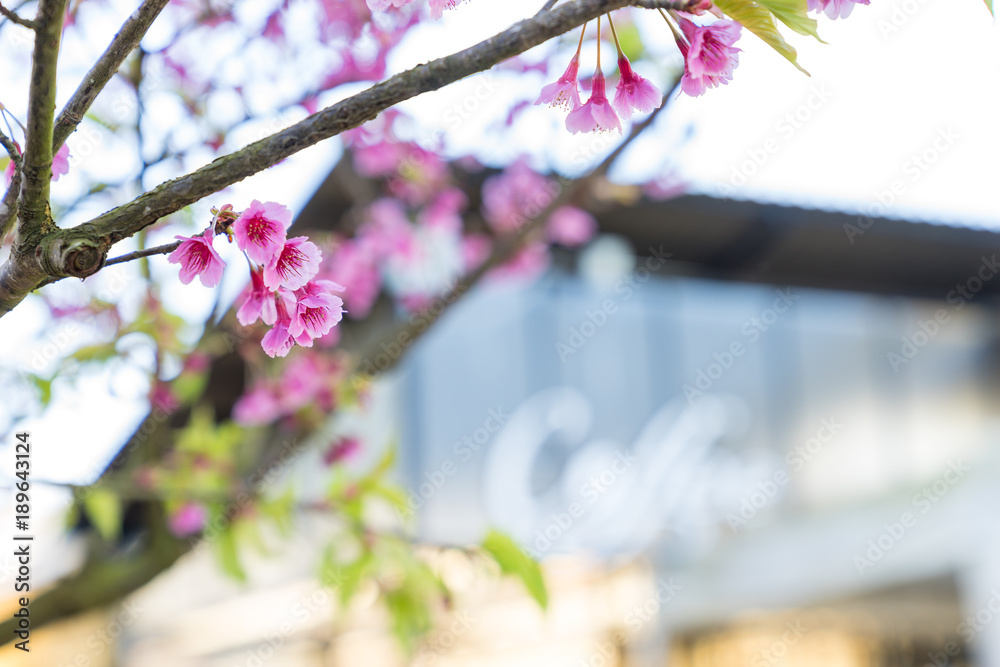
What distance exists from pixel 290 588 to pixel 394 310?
3.74 meters

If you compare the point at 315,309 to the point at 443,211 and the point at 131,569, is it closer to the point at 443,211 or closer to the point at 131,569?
the point at 131,569

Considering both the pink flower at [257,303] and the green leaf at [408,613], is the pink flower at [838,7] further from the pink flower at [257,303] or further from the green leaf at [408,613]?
the green leaf at [408,613]

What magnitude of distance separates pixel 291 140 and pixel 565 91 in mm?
284

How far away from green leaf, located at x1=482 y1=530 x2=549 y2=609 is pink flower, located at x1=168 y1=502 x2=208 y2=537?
66cm

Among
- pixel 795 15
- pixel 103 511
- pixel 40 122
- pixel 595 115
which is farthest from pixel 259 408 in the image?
pixel 795 15

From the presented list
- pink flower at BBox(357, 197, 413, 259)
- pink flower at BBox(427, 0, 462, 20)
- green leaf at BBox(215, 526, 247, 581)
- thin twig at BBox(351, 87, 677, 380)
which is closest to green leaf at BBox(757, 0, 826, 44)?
pink flower at BBox(427, 0, 462, 20)

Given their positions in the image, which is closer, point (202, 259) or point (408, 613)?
point (202, 259)

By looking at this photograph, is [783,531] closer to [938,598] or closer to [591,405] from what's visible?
[938,598]

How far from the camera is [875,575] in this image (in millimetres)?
5449

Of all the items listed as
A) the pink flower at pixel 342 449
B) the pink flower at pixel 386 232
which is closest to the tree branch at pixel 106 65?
the pink flower at pixel 342 449

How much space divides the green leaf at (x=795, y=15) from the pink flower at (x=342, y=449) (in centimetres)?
160

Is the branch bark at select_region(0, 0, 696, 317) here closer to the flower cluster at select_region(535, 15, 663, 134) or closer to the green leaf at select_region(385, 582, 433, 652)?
the flower cluster at select_region(535, 15, 663, 134)

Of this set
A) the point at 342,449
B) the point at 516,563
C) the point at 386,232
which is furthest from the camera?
the point at 386,232

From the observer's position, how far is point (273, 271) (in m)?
0.62
